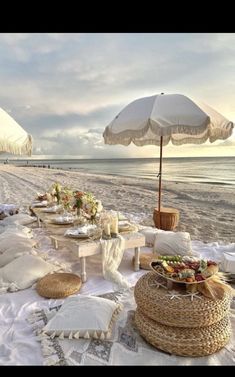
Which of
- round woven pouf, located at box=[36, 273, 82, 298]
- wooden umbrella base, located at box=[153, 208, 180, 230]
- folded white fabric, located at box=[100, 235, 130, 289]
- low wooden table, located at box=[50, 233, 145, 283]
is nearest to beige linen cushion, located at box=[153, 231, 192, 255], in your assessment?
low wooden table, located at box=[50, 233, 145, 283]

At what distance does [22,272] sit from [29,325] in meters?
0.83

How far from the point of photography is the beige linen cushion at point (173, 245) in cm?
377

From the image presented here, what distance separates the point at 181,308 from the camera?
187cm

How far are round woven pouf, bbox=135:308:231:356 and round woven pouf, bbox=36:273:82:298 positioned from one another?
101cm

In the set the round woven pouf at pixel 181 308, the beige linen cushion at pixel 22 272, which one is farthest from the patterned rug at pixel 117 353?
the beige linen cushion at pixel 22 272

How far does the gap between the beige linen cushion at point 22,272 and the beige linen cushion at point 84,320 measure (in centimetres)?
87

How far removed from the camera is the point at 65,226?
11.1 feet

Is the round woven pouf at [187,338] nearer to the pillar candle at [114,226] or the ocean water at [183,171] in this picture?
the pillar candle at [114,226]

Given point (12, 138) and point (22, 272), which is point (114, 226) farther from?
point (12, 138)
